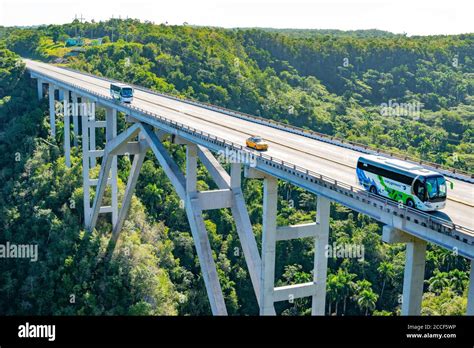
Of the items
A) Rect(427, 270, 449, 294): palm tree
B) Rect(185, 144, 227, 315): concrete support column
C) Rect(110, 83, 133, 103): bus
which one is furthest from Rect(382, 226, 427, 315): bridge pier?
Rect(110, 83, 133, 103): bus

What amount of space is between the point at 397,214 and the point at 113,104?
34.3 meters

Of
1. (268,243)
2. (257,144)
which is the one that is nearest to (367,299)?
(257,144)

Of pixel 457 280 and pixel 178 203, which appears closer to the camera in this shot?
pixel 457 280

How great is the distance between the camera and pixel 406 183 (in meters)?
22.5

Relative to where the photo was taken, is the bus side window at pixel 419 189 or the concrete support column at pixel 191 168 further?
the concrete support column at pixel 191 168

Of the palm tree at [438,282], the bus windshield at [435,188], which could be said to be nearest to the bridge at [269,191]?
the bus windshield at [435,188]

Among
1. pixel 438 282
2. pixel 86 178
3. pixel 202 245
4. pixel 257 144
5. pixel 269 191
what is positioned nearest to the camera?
pixel 269 191

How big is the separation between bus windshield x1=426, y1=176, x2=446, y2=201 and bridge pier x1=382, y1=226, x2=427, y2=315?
1674 millimetres

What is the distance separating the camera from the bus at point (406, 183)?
856 inches

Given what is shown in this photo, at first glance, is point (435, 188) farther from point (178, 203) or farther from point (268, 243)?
point (178, 203)

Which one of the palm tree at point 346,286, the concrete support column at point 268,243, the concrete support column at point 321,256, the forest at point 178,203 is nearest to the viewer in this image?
the concrete support column at point 268,243

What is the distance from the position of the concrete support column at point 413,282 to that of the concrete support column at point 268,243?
28.2 ft

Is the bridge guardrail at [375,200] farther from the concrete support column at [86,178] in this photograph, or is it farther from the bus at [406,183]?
the concrete support column at [86,178]

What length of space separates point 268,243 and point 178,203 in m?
32.3
